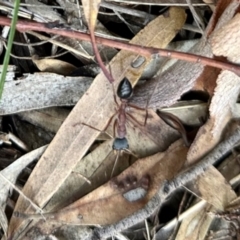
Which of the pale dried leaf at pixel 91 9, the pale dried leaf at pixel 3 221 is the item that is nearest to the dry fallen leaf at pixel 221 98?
the pale dried leaf at pixel 91 9

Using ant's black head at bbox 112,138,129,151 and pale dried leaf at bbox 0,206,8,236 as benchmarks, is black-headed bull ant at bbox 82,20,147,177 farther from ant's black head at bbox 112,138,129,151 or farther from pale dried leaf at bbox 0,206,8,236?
pale dried leaf at bbox 0,206,8,236

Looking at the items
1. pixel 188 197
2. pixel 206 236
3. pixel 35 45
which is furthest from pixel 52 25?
pixel 206 236

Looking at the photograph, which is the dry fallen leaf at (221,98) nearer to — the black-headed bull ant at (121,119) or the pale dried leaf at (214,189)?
the pale dried leaf at (214,189)

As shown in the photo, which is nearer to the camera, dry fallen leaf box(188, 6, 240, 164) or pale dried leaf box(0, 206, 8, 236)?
dry fallen leaf box(188, 6, 240, 164)

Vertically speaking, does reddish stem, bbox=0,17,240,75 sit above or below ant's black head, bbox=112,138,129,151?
above

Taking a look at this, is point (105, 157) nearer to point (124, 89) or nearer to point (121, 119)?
point (121, 119)

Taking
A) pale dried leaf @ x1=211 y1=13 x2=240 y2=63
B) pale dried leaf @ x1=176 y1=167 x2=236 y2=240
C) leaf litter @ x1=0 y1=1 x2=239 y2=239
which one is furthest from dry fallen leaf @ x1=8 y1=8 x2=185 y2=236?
pale dried leaf @ x1=176 y1=167 x2=236 y2=240

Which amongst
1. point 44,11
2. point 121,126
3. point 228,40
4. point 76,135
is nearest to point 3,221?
point 76,135

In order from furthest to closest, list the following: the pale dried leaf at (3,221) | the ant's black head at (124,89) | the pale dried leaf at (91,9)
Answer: the pale dried leaf at (3,221) < the ant's black head at (124,89) < the pale dried leaf at (91,9)
